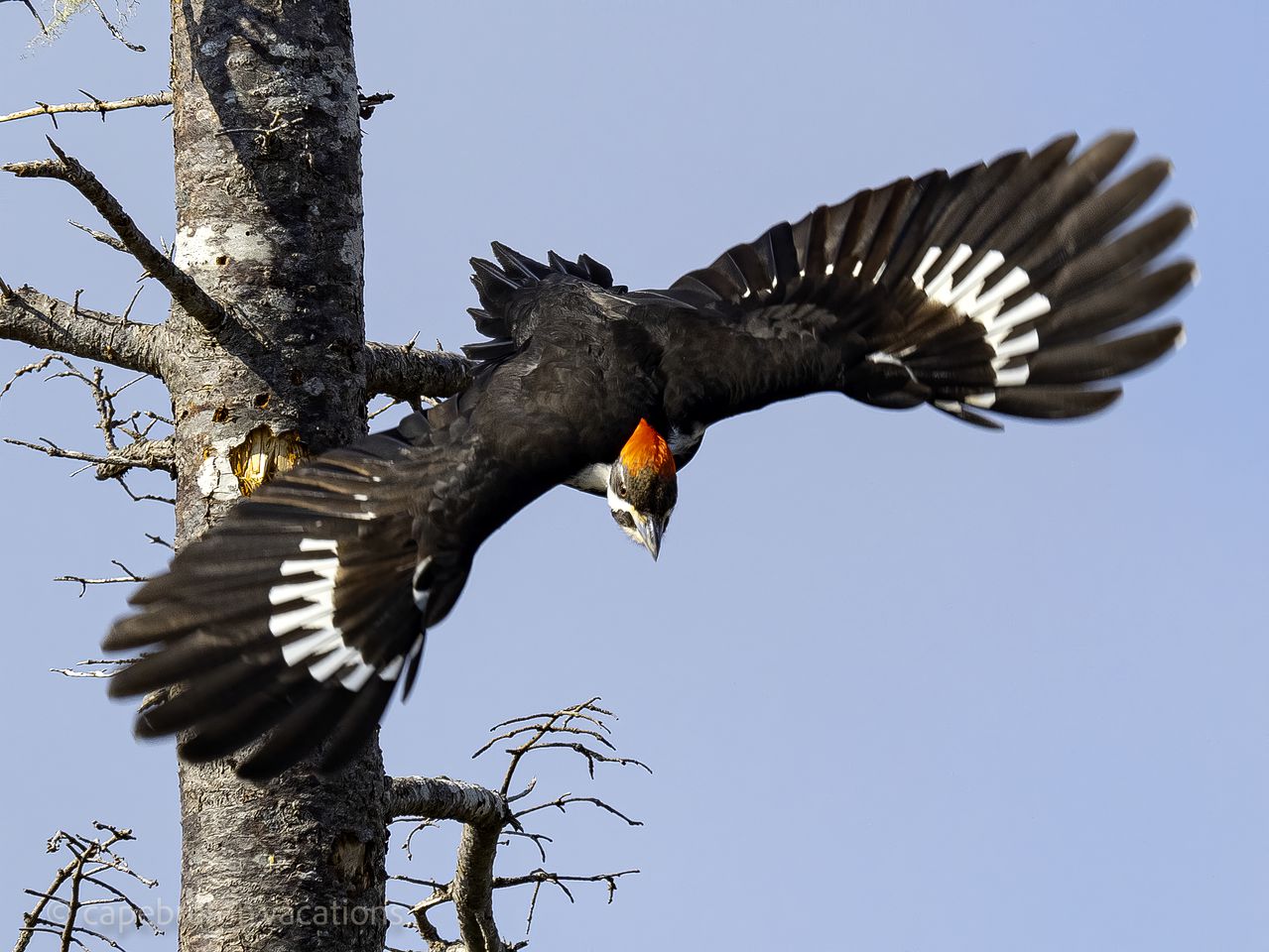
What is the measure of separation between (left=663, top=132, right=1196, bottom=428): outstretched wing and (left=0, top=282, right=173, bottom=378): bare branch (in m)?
1.90

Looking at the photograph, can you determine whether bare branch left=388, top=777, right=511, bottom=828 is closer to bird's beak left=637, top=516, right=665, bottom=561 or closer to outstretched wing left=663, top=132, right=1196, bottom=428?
bird's beak left=637, top=516, right=665, bottom=561

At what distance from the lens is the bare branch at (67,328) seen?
4.72 meters

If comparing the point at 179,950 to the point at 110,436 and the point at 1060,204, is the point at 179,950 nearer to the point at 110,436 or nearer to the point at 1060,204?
the point at 110,436

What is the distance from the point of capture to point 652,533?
5117 mm

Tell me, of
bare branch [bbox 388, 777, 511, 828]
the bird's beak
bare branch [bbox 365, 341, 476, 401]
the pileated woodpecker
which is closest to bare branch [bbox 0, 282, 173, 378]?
bare branch [bbox 365, 341, 476, 401]

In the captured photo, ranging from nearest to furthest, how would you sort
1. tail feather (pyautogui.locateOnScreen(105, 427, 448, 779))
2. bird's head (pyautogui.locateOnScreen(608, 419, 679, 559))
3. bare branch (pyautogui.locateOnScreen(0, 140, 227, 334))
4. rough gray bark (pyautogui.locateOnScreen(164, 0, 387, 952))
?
bare branch (pyautogui.locateOnScreen(0, 140, 227, 334)) → tail feather (pyautogui.locateOnScreen(105, 427, 448, 779)) → rough gray bark (pyautogui.locateOnScreen(164, 0, 387, 952)) → bird's head (pyautogui.locateOnScreen(608, 419, 679, 559))

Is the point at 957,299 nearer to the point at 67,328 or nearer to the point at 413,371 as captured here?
the point at 413,371

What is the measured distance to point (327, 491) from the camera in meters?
4.28

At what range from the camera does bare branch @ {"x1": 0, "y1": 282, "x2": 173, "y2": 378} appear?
472 centimetres

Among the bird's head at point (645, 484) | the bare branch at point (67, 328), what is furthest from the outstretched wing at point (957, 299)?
the bare branch at point (67, 328)

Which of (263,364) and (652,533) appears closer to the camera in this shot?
(263,364)

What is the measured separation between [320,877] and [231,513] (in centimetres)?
112

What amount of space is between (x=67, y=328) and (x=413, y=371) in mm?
1231

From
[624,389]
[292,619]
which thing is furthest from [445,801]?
[624,389]
